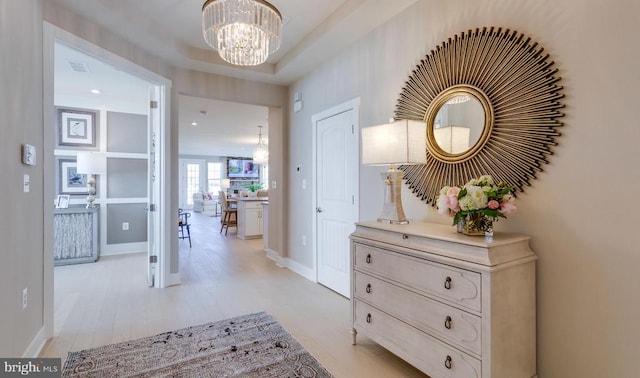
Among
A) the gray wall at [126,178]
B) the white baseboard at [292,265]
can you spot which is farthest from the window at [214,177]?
the white baseboard at [292,265]

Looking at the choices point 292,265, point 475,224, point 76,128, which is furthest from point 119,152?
point 475,224

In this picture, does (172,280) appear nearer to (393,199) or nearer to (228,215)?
(393,199)

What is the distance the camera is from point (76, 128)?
523 centimetres

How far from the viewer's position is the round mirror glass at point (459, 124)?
2.07 metres

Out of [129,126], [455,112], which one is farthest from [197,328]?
[129,126]

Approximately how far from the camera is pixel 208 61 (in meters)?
3.75

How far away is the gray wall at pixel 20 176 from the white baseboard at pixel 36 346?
4cm

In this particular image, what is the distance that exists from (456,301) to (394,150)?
1013 millimetres

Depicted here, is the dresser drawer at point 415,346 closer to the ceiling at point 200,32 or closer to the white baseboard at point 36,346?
the white baseboard at point 36,346

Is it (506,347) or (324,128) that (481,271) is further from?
(324,128)

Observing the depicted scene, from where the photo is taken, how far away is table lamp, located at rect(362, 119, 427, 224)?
82.6 inches

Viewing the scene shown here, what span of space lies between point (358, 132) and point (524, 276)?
1974 mm

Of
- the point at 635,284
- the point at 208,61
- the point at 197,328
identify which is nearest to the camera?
the point at 635,284

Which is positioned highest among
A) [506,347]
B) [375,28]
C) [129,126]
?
[375,28]
